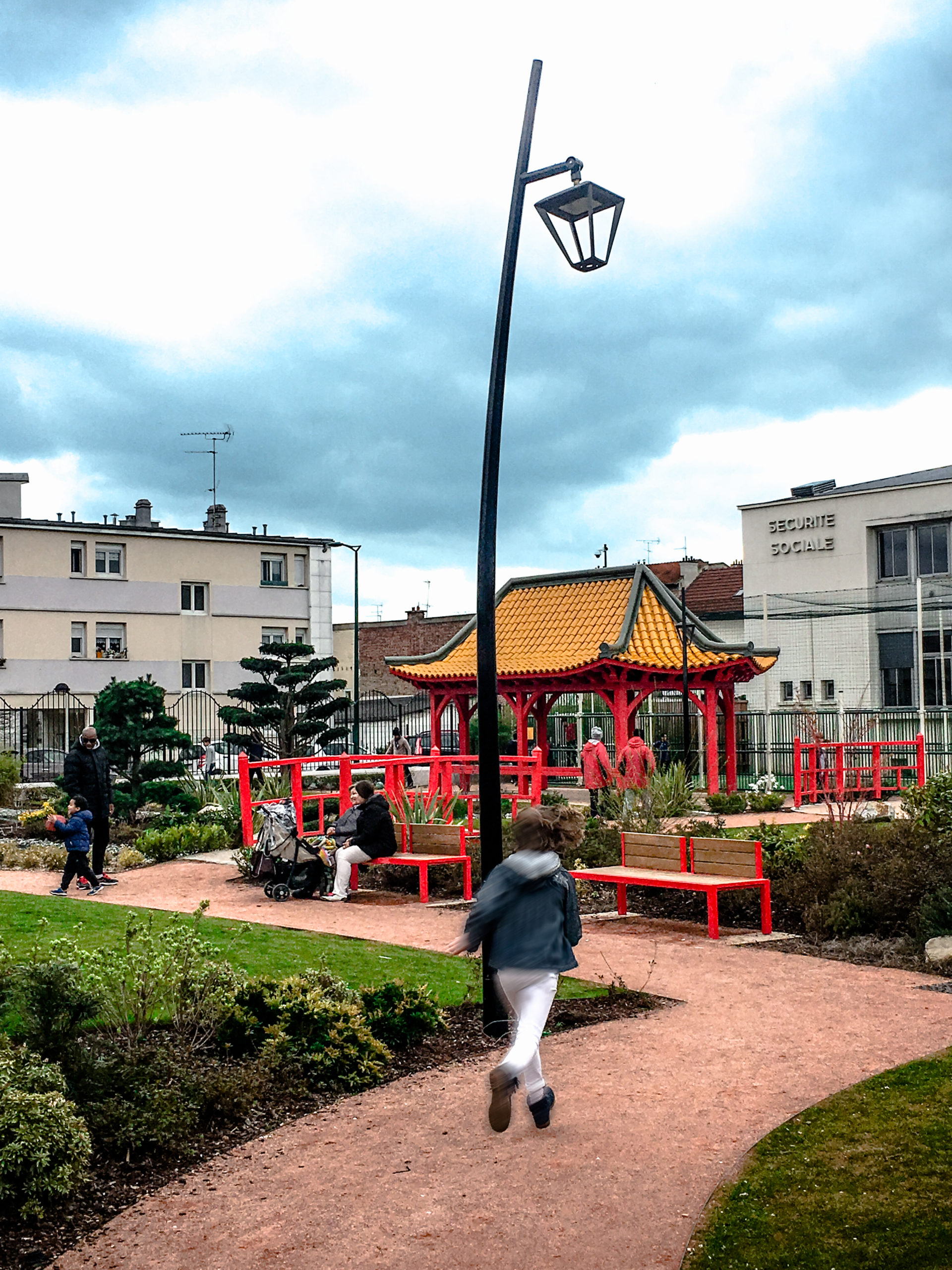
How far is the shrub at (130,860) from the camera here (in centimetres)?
1781

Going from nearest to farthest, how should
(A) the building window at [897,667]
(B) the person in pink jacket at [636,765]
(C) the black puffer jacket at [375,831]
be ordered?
(C) the black puffer jacket at [375,831] → (B) the person in pink jacket at [636,765] → (A) the building window at [897,667]

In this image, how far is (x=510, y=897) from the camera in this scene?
6.37 meters

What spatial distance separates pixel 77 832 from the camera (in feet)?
47.6

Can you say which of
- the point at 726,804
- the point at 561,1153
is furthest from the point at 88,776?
the point at 726,804

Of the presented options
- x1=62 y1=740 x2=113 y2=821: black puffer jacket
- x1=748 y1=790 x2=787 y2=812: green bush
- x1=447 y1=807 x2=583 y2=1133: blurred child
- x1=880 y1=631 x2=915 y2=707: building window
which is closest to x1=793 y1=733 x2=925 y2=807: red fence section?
x1=748 y1=790 x2=787 y2=812: green bush

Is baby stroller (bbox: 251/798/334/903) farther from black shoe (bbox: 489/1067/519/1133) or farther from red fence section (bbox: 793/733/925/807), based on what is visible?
red fence section (bbox: 793/733/925/807)

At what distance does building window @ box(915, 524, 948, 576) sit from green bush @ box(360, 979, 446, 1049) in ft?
108

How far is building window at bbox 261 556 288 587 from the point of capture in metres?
52.2

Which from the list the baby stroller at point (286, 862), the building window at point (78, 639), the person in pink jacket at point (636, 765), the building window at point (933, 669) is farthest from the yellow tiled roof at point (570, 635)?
the building window at point (78, 639)

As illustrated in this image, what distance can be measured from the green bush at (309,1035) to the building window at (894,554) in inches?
1357

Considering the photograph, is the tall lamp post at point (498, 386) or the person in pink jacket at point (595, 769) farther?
the person in pink jacket at point (595, 769)

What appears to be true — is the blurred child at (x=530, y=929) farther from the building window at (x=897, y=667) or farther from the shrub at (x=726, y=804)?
the building window at (x=897, y=667)

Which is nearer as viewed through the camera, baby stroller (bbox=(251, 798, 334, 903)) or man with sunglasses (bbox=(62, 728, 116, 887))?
baby stroller (bbox=(251, 798, 334, 903))

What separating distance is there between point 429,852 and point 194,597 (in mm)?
37635
